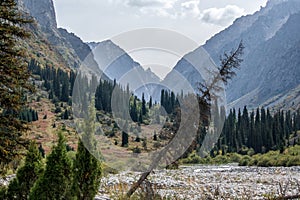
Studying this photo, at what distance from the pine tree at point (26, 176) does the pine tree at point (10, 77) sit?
1.34 feet

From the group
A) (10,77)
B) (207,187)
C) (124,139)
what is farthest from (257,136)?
(10,77)

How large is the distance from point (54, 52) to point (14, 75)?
504 feet

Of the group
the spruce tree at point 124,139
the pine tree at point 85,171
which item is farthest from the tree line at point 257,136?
the pine tree at point 85,171

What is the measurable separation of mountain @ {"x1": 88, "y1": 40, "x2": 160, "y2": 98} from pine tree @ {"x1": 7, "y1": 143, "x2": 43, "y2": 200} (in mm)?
3261

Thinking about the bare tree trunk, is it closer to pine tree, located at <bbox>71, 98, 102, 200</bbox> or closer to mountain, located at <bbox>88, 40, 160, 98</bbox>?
pine tree, located at <bbox>71, 98, 102, 200</bbox>

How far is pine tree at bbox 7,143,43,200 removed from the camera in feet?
39.6

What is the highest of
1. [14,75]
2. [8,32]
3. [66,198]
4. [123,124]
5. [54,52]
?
[54,52]

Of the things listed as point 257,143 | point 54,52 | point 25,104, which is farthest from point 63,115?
point 54,52

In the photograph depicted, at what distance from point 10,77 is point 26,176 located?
8.87ft

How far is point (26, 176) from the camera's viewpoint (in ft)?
39.9

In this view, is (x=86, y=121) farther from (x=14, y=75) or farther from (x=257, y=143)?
(x=257, y=143)

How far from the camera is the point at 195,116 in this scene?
11.1 m

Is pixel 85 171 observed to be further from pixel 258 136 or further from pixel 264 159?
pixel 258 136

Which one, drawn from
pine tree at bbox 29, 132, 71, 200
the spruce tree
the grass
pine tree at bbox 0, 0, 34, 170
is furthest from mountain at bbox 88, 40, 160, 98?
the grass
